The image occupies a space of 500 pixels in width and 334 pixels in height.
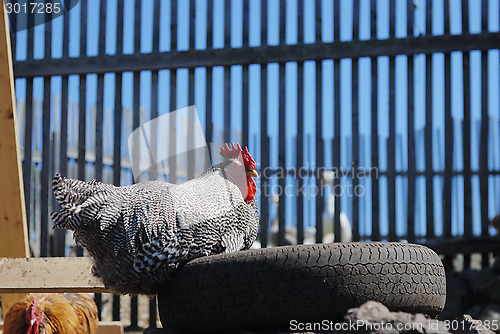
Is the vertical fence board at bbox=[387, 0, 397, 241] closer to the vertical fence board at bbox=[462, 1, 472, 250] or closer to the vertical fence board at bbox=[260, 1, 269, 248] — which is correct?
the vertical fence board at bbox=[462, 1, 472, 250]

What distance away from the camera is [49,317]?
375cm

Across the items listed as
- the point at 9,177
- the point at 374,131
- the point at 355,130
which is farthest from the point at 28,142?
the point at 374,131

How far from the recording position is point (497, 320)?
15.5ft

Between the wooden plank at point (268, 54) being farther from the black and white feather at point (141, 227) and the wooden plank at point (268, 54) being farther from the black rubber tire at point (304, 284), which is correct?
the black rubber tire at point (304, 284)

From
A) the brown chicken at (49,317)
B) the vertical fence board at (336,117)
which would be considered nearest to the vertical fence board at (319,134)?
the vertical fence board at (336,117)

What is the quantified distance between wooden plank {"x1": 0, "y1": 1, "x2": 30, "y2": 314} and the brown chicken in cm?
75

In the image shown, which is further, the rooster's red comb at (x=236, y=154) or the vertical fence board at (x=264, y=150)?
the vertical fence board at (x=264, y=150)

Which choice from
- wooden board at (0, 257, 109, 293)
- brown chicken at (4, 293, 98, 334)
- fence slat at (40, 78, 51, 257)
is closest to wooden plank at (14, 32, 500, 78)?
fence slat at (40, 78, 51, 257)

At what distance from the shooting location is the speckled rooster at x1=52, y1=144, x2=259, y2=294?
269 centimetres

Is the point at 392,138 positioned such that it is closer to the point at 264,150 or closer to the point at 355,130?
the point at 355,130

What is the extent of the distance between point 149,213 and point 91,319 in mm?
1819

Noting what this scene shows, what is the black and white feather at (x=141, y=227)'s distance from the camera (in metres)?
2.69

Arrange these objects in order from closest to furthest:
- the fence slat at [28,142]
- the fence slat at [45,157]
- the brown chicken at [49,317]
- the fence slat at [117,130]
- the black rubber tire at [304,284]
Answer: the black rubber tire at [304,284]
the brown chicken at [49,317]
the fence slat at [117,130]
the fence slat at [45,157]
the fence slat at [28,142]

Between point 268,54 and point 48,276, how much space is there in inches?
115
